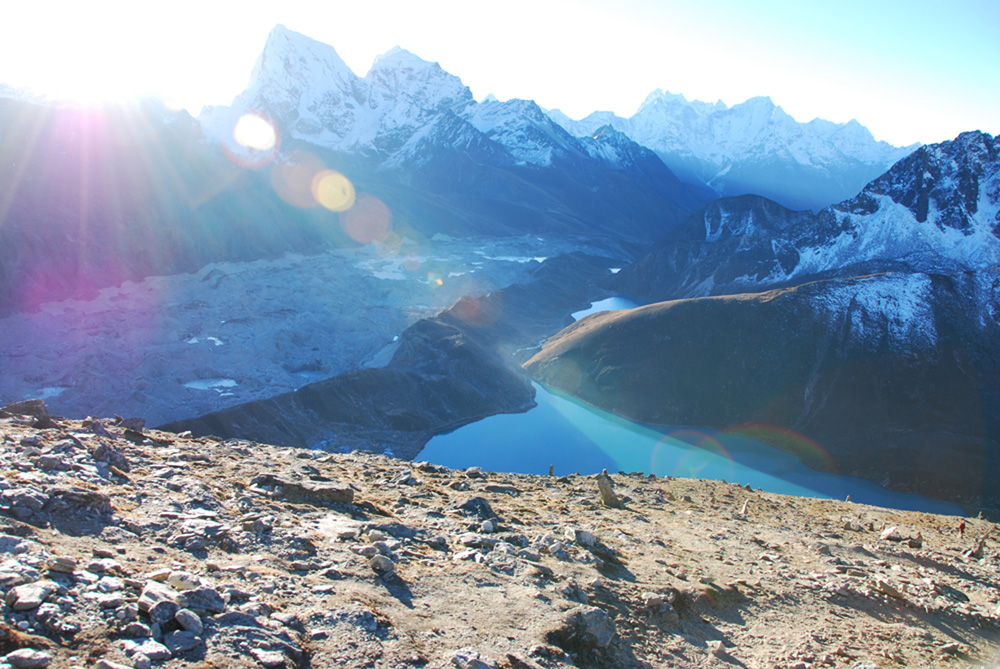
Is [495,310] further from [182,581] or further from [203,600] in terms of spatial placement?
[203,600]

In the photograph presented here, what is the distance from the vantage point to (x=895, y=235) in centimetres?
7956

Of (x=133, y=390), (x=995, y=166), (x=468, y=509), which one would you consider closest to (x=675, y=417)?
(x=468, y=509)

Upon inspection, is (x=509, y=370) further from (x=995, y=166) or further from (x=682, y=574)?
(x=995, y=166)

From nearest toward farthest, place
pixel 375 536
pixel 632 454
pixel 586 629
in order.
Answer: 1. pixel 586 629
2. pixel 375 536
3. pixel 632 454

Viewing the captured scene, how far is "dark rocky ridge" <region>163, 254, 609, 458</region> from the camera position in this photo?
39844 millimetres

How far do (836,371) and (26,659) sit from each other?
54.7 metres

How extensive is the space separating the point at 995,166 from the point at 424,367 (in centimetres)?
7839

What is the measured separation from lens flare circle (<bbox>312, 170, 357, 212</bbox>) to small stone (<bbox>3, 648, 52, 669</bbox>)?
469 feet

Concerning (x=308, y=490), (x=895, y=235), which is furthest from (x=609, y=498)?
(x=895, y=235)

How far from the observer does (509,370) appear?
195 feet

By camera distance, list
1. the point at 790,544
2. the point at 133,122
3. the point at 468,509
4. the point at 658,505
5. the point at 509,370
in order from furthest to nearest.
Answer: the point at 133,122
the point at 509,370
the point at 658,505
the point at 790,544
the point at 468,509

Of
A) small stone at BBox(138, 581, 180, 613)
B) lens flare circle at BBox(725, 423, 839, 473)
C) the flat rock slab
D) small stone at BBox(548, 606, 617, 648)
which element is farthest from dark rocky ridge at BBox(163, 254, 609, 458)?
small stone at BBox(138, 581, 180, 613)

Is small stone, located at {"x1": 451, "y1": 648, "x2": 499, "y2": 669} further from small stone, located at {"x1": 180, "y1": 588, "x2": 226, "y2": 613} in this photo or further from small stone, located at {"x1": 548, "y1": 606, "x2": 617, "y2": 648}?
small stone, located at {"x1": 180, "y1": 588, "x2": 226, "y2": 613}

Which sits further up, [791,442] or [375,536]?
[375,536]
